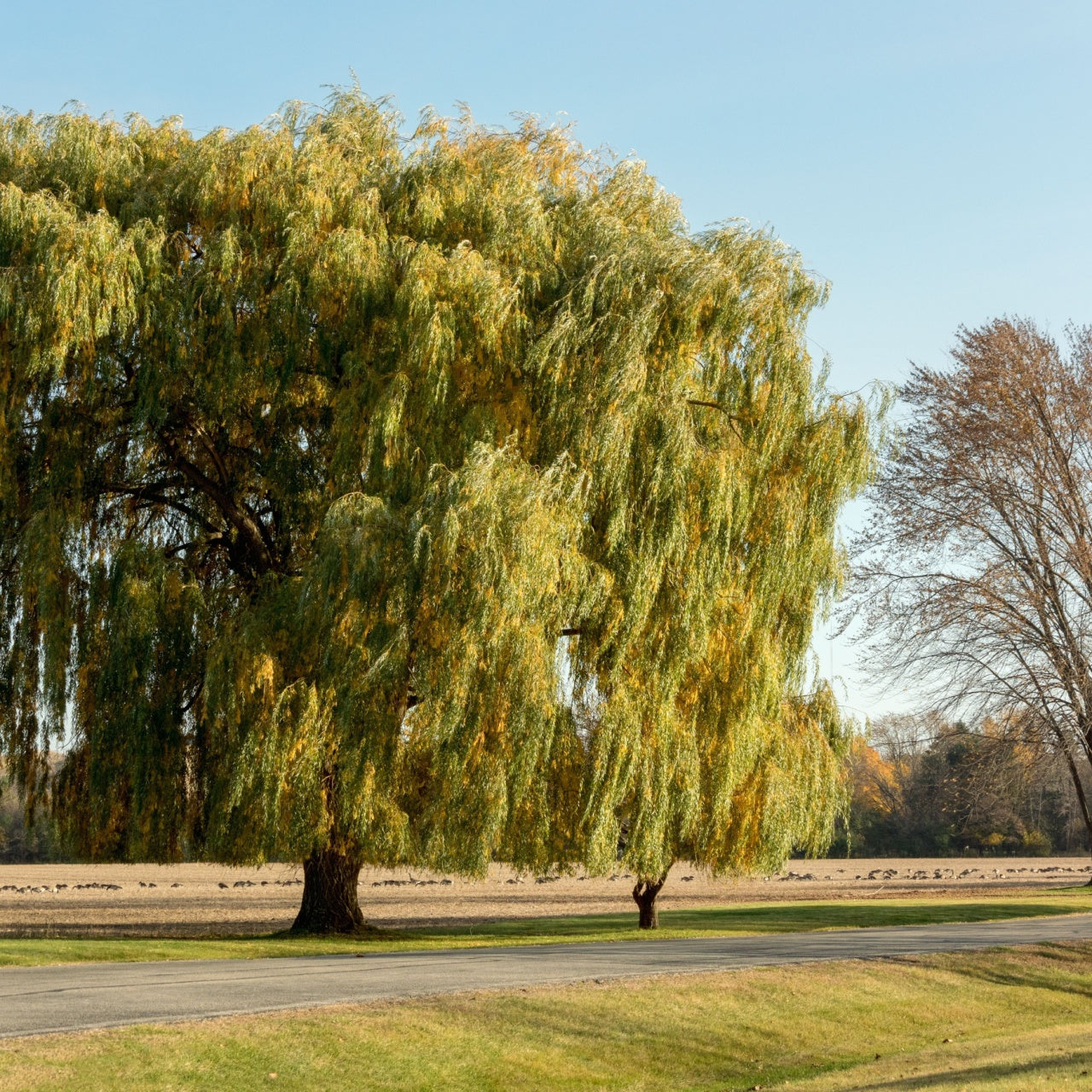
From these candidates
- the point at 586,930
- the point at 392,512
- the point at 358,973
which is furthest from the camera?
the point at 586,930

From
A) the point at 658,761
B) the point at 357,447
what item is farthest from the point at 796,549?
the point at 357,447

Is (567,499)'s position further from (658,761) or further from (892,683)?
(892,683)

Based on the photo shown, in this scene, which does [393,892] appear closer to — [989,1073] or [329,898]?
[329,898]

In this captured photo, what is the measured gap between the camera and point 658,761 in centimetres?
1595

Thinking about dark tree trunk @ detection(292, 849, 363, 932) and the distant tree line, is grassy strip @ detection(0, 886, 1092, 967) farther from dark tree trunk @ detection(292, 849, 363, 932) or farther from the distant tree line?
the distant tree line

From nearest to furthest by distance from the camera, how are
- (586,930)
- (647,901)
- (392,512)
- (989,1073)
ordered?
(989,1073) < (392,512) < (647,901) < (586,930)

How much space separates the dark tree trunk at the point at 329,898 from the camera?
18531mm

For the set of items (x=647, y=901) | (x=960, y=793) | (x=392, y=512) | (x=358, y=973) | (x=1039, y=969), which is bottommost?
(x=1039, y=969)

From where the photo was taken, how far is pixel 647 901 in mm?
22875

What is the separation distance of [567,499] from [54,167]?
8855 mm

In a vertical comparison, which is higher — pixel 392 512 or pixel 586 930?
pixel 392 512

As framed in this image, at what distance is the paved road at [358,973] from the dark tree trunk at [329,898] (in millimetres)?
2685

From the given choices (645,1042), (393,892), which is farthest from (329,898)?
→ (393,892)

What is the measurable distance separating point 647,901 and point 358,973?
10914 millimetres
